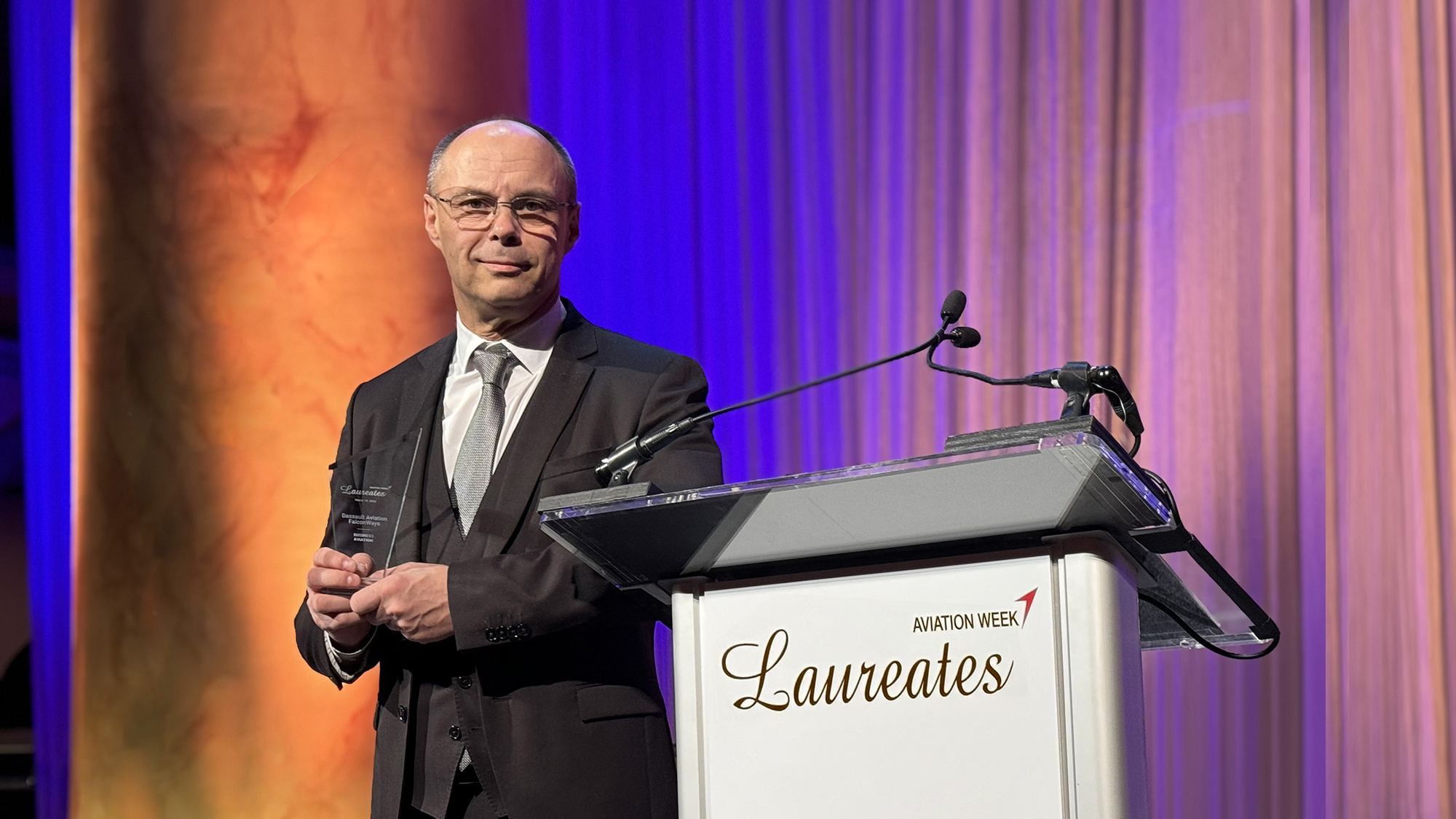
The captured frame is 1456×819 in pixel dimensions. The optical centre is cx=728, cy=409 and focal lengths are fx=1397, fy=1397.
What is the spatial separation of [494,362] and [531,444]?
0.61 ft

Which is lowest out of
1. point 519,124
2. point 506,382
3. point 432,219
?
point 506,382

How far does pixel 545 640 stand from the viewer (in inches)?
66.2

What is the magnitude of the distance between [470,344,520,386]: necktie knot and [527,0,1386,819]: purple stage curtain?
1.32 meters

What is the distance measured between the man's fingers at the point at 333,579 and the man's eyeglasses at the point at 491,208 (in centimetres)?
61

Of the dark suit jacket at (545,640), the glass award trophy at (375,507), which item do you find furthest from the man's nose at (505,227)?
the glass award trophy at (375,507)

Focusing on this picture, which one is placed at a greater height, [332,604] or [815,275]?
[815,275]

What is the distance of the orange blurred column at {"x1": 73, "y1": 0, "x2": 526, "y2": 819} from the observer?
3.08 metres

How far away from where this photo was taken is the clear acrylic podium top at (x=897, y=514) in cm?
108

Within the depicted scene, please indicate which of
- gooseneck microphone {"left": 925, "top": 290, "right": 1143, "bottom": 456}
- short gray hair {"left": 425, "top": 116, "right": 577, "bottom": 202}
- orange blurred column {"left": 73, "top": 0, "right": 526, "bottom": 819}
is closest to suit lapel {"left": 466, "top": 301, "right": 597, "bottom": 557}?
short gray hair {"left": 425, "top": 116, "right": 577, "bottom": 202}

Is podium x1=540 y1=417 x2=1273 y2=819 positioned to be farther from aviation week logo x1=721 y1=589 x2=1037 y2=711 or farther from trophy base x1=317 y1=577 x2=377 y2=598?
trophy base x1=317 y1=577 x2=377 y2=598

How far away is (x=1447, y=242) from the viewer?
2416mm

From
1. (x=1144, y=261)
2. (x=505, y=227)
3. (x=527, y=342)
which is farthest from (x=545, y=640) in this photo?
(x=1144, y=261)

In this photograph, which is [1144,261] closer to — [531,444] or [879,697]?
[531,444]

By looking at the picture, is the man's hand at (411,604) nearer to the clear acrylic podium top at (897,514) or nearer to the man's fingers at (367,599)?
the man's fingers at (367,599)
